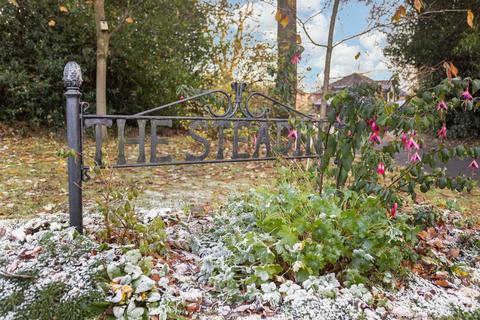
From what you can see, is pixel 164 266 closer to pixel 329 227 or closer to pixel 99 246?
pixel 99 246

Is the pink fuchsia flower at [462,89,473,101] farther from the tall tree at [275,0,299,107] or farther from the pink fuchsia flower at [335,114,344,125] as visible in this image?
the tall tree at [275,0,299,107]

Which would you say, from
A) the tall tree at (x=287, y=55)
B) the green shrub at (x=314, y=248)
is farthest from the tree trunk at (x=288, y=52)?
the green shrub at (x=314, y=248)

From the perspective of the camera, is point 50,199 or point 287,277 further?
point 50,199

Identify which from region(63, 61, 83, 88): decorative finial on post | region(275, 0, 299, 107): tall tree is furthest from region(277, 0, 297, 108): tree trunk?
region(63, 61, 83, 88): decorative finial on post

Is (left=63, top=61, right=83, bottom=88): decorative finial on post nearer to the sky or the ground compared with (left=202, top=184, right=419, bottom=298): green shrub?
nearer to the sky

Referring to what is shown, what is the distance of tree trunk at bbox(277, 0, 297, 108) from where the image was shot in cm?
513

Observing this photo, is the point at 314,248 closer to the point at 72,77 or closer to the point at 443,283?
the point at 443,283

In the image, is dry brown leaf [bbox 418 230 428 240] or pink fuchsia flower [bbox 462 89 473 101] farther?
dry brown leaf [bbox 418 230 428 240]

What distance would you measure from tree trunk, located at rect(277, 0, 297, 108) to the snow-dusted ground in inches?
103

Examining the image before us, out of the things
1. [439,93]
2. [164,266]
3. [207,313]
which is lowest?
[207,313]

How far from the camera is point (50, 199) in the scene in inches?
150

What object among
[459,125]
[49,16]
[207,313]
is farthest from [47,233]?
[459,125]

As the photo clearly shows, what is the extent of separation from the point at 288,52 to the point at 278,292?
318 centimetres

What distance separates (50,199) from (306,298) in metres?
2.94
